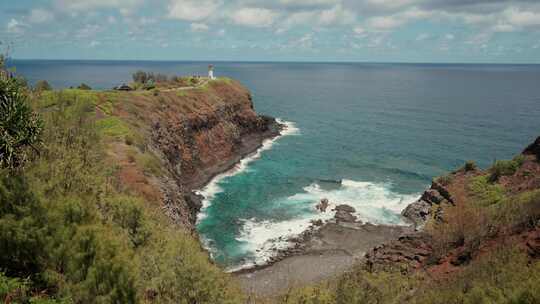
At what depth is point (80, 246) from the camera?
1906 cm

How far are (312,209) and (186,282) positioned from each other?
36745 mm

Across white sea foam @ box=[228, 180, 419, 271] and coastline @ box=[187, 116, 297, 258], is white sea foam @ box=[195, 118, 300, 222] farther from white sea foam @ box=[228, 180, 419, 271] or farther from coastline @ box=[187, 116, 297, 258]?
white sea foam @ box=[228, 180, 419, 271]

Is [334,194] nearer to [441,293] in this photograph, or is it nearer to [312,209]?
[312,209]

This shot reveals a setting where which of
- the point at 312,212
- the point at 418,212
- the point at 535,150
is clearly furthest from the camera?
the point at 312,212

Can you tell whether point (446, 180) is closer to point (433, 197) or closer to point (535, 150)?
point (433, 197)

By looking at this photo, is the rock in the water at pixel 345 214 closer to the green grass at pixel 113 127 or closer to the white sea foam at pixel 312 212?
the white sea foam at pixel 312 212

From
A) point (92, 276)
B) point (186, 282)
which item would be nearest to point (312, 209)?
point (186, 282)

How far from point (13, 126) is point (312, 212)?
138ft

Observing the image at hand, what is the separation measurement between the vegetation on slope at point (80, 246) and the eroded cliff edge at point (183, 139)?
10.7 meters

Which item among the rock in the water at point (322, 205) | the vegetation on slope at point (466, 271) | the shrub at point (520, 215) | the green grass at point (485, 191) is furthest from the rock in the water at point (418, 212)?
the shrub at point (520, 215)

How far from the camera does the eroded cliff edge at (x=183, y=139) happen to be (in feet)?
144

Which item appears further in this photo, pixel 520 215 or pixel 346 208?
pixel 346 208

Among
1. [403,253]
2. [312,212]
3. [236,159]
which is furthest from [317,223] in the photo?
[236,159]

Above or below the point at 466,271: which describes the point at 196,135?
above
